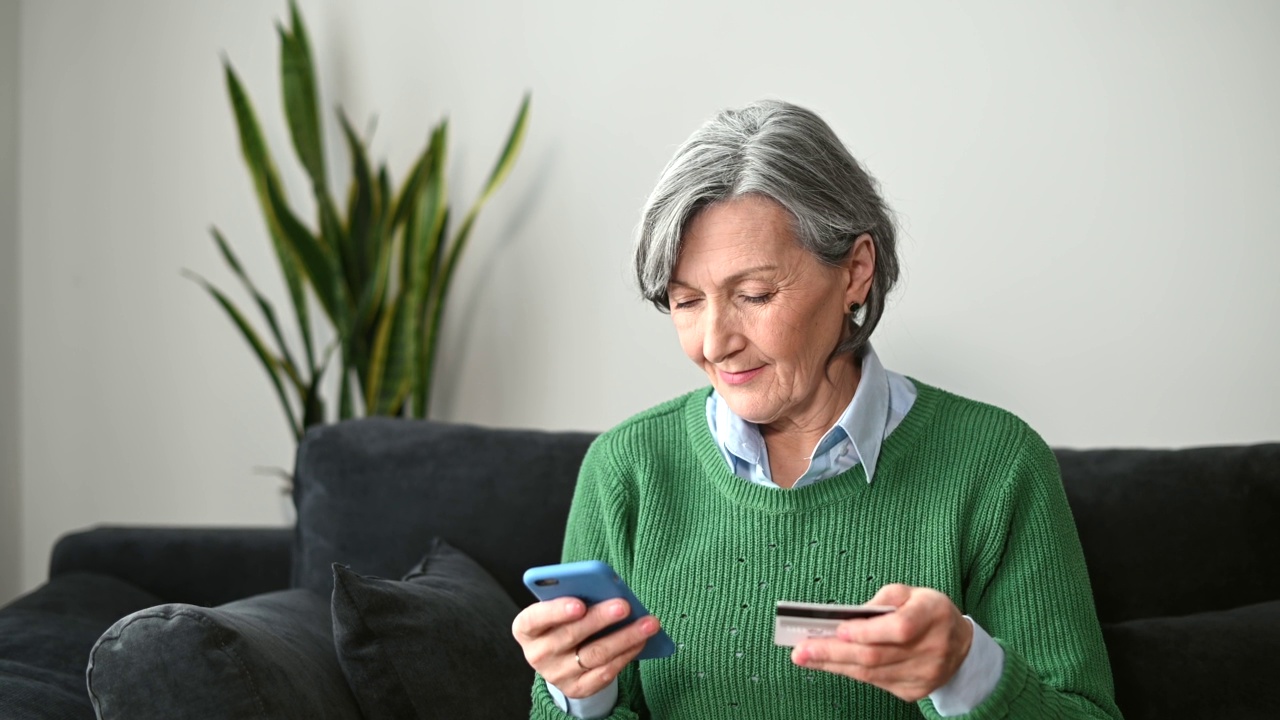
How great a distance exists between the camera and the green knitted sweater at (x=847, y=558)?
53.9 inches

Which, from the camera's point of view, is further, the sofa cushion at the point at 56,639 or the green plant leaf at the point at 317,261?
the green plant leaf at the point at 317,261

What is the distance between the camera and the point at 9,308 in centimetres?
312

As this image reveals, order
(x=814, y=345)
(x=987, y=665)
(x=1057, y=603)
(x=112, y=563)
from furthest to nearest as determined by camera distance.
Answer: (x=112, y=563) → (x=814, y=345) → (x=1057, y=603) → (x=987, y=665)

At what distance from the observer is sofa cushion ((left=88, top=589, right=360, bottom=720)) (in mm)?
1184

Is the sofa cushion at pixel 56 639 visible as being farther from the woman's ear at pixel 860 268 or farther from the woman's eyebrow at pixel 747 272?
the woman's ear at pixel 860 268

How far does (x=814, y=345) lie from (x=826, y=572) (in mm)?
279

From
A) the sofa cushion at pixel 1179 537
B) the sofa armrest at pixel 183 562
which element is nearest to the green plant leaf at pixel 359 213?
the sofa armrest at pixel 183 562

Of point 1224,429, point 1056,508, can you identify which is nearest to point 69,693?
point 1056,508

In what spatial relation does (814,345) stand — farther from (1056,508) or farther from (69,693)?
(69,693)

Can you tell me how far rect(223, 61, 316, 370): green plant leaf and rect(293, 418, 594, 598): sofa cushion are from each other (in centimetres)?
88

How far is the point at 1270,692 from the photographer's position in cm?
157

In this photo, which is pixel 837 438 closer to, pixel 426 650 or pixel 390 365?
pixel 426 650

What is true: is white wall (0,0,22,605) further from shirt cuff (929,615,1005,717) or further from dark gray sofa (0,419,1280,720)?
shirt cuff (929,615,1005,717)

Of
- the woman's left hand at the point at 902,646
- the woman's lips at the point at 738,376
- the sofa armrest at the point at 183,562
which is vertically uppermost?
the woman's lips at the point at 738,376
